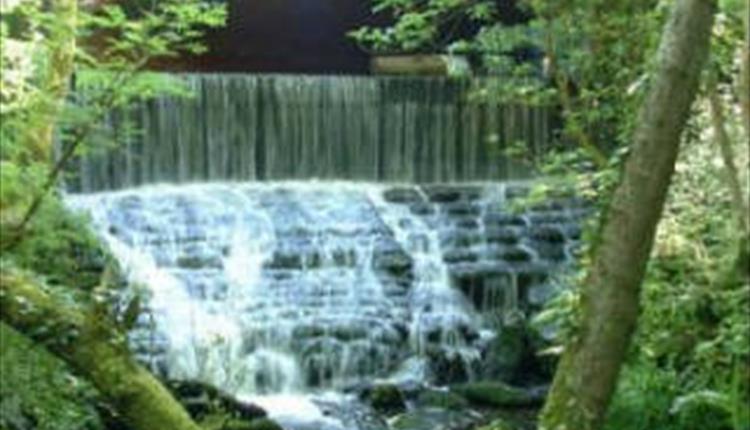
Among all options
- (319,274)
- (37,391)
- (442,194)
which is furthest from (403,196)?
(37,391)

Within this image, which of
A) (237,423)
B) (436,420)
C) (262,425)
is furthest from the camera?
(436,420)

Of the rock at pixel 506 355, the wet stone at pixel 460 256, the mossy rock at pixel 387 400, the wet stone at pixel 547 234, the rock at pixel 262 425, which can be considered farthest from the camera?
the wet stone at pixel 547 234

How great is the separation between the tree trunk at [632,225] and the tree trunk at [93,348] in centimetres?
169

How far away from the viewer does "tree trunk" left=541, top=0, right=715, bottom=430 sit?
472 cm

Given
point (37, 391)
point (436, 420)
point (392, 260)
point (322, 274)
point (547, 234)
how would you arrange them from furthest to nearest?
point (547, 234) → point (392, 260) → point (322, 274) → point (436, 420) → point (37, 391)

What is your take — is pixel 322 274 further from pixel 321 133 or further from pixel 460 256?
pixel 321 133

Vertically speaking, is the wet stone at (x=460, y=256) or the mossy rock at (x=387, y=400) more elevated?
the wet stone at (x=460, y=256)

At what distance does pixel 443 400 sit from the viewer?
10477 mm

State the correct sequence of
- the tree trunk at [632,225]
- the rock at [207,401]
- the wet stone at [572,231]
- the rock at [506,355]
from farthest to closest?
the wet stone at [572,231]
the rock at [506,355]
the rock at [207,401]
the tree trunk at [632,225]

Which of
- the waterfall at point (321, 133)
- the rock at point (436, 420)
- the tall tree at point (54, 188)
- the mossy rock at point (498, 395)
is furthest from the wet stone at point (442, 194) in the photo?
the tall tree at point (54, 188)

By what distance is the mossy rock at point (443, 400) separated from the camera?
10398 mm

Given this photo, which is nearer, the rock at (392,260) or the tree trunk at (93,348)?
the tree trunk at (93,348)

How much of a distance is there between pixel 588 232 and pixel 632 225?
1.75m

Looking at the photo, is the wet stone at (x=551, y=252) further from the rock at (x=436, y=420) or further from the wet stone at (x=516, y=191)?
the rock at (x=436, y=420)
